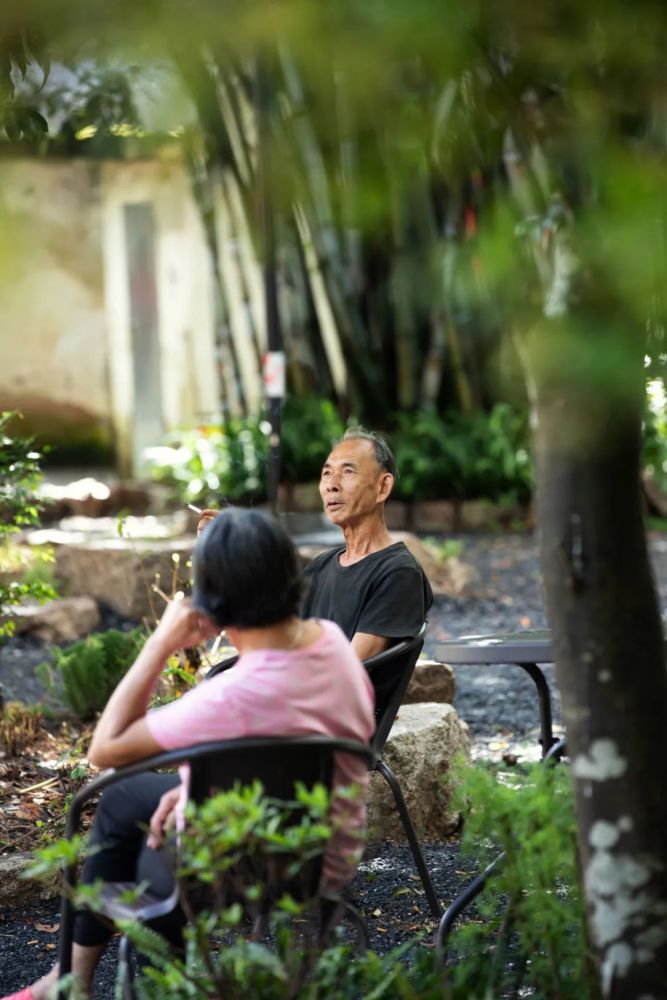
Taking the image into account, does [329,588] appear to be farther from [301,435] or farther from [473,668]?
[301,435]

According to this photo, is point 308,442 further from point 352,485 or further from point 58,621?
point 352,485

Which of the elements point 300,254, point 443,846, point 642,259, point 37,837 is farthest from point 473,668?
point 300,254

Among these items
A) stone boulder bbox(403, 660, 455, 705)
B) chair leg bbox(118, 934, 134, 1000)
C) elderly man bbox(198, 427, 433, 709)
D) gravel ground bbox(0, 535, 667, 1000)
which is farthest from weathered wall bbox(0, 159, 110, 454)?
chair leg bbox(118, 934, 134, 1000)

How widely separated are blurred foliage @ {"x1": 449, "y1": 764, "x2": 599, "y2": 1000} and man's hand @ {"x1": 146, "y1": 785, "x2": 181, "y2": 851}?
0.52m

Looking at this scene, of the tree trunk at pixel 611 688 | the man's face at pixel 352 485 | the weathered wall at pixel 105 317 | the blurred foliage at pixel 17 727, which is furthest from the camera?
the weathered wall at pixel 105 317

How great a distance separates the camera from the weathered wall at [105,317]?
16312 mm

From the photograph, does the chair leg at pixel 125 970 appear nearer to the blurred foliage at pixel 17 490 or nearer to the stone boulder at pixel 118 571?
the blurred foliage at pixel 17 490

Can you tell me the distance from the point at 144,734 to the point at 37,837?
1765 mm

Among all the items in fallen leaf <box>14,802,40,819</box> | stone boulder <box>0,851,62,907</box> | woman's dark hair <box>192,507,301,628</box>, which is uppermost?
woman's dark hair <box>192,507,301,628</box>

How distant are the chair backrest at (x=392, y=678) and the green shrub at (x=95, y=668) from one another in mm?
2105

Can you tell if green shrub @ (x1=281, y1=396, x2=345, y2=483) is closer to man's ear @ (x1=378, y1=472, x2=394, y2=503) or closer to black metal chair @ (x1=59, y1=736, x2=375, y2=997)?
man's ear @ (x1=378, y1=472, x2=394, y2=503)

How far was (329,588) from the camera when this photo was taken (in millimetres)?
3791

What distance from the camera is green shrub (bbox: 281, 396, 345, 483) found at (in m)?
13.4

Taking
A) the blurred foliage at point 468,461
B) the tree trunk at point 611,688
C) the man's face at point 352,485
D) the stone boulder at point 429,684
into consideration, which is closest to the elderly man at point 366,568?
the man's face at point 352,485
